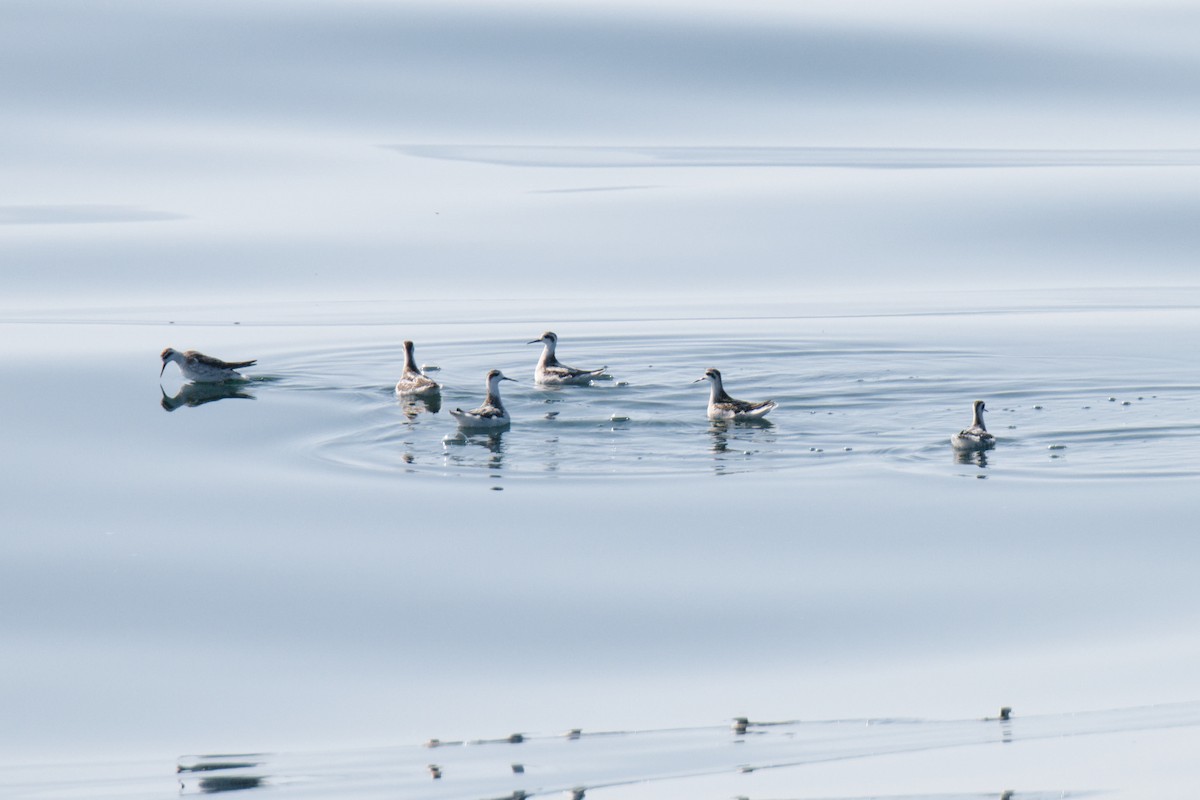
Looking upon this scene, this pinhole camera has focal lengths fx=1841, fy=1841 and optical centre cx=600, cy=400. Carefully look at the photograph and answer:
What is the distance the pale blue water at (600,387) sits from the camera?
33.1ft

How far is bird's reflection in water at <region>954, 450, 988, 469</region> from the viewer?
15.3 m

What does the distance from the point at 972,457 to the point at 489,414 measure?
464 centimetres

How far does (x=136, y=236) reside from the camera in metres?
27.6

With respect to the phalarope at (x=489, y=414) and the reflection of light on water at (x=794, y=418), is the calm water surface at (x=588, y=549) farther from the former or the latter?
the phalarope at (x=489, y=414)

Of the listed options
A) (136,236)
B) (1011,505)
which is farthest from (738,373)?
(136,236)

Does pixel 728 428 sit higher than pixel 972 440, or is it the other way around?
pixel 728 428

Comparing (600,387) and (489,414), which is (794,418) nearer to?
(600,387)

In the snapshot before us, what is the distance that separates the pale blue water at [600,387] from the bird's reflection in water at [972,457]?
219 mm

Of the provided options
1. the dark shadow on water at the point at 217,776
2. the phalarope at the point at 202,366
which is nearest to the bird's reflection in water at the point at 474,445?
the phalarope at the point at 202,366

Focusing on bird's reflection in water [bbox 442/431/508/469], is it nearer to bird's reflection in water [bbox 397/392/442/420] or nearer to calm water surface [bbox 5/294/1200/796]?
calm water surface [bbox 5/294/1200/796]

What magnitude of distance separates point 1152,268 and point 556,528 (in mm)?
14734

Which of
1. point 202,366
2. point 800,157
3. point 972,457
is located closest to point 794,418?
point 972,457

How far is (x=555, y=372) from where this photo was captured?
19453mm

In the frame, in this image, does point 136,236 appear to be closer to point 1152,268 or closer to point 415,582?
point 1152,268
